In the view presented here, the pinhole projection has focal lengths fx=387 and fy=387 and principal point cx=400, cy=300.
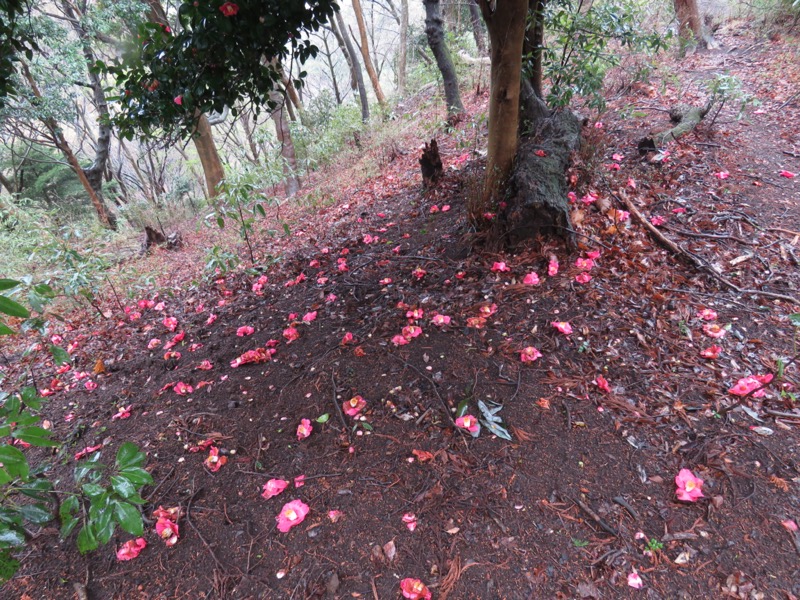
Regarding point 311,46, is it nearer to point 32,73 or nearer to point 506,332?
point 506,332

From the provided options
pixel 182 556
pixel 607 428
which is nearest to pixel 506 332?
pixel 607 428

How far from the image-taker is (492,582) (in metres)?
1.26

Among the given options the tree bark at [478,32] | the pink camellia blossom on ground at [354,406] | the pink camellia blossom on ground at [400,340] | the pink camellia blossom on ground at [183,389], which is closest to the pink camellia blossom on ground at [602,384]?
the pink camellia blossom on ground at [400,340]

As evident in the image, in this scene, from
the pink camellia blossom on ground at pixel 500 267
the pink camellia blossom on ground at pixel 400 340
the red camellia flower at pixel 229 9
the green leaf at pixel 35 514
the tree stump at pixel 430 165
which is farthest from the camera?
the tree stump at pixel 430 165

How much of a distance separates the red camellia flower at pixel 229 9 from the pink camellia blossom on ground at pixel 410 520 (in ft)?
7.34

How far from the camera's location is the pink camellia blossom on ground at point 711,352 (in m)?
1.92

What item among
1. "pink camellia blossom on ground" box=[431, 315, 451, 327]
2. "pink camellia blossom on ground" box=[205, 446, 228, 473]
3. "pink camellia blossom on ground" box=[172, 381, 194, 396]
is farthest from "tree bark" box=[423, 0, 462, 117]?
"pink camellia blossom on ground" box=[205, 446, 228, 473]

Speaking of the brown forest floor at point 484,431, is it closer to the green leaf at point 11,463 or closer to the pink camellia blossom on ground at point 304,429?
the pink camellia blossom on ground at point 304,429

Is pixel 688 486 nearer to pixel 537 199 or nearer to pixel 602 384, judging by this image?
pixel 602 384

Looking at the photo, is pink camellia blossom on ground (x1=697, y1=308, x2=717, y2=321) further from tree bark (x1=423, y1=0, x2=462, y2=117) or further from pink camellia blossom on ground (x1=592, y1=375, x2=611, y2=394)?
tree bark (x1=423, y1=0, x2=462, y2=117)

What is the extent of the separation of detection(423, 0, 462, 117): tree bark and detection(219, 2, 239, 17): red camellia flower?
3.25 meters

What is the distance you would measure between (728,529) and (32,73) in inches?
466

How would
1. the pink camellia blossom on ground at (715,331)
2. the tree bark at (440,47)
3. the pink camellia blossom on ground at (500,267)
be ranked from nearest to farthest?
the pink camellia blossom on ground at (715,331), the pink camellia blossom on ground at (500,267), the tree bark at (440,47)

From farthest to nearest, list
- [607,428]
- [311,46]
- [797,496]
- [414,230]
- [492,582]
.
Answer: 1. [414,230]
2. [311,46]
3. [607,428]
4. [797,496]
5. [492,582]
